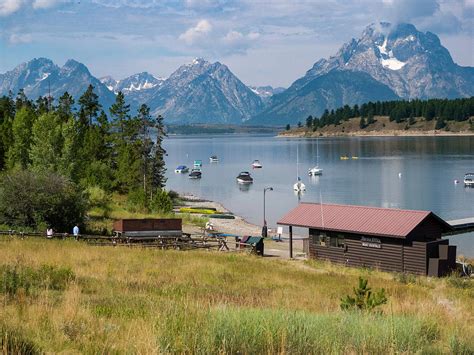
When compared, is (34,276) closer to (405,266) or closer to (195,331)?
(195,331)

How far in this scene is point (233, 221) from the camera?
7575cm

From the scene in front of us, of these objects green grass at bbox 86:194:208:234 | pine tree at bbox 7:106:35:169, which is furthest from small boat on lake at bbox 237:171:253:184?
pine tree at bbox 7:106:35:169

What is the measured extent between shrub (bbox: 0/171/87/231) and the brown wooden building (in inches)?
684

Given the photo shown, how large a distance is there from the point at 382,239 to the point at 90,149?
193 feet

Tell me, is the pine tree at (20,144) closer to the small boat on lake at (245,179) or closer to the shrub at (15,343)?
the shrub at (15,343)

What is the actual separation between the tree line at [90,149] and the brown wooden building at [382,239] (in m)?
20.8

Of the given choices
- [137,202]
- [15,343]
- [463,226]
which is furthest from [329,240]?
[15,343]

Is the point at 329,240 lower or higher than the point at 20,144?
lower

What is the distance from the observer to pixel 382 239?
128 feet

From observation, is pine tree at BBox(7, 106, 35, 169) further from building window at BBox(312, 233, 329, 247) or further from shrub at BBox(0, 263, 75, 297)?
shrub at BBox(0, 263, 75, 297)

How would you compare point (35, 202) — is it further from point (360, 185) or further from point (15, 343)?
point (360, 185)

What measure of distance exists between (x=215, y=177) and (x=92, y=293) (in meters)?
142

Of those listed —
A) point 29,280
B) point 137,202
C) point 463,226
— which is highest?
point 29,280

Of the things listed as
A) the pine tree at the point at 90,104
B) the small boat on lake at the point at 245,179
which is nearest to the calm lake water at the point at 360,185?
the small boat on lake at the point at 245,179
